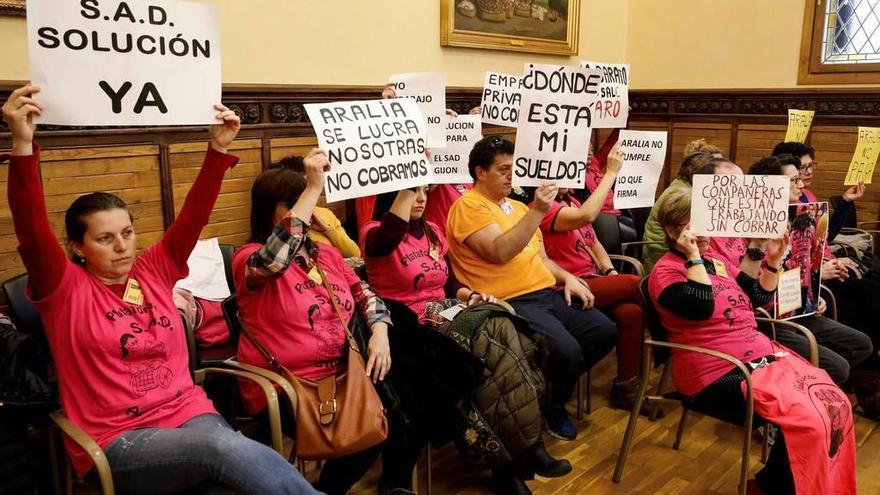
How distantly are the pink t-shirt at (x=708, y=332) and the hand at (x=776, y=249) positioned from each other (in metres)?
0.27

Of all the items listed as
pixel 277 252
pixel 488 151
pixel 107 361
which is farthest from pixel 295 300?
pixel 488 151

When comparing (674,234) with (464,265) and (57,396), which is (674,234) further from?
(57,396)

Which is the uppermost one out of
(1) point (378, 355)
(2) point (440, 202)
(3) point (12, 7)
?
(3) point (12, 7)

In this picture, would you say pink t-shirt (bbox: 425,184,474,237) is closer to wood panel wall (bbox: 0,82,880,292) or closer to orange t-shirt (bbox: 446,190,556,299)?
wood panel wall (bbox: 0,82,880,292)

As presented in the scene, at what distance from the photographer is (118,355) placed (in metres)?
1.92

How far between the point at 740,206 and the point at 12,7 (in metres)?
3.02

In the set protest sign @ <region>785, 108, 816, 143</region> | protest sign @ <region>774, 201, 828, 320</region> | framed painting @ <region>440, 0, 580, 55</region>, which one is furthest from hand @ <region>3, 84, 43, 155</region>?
protest sign @ <region>785, 108, 816, 143</region>

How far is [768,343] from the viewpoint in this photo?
2689mm

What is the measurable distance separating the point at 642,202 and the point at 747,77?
2.60m

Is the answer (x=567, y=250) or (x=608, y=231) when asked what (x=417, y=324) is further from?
(x=608, y=231)

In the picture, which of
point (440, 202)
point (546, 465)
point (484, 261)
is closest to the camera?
point (546, 465)

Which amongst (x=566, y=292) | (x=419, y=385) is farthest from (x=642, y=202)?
(x=419, y=385)

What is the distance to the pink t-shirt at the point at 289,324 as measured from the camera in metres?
2.30

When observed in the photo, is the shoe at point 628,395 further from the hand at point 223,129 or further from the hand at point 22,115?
the hand at point 22,115
